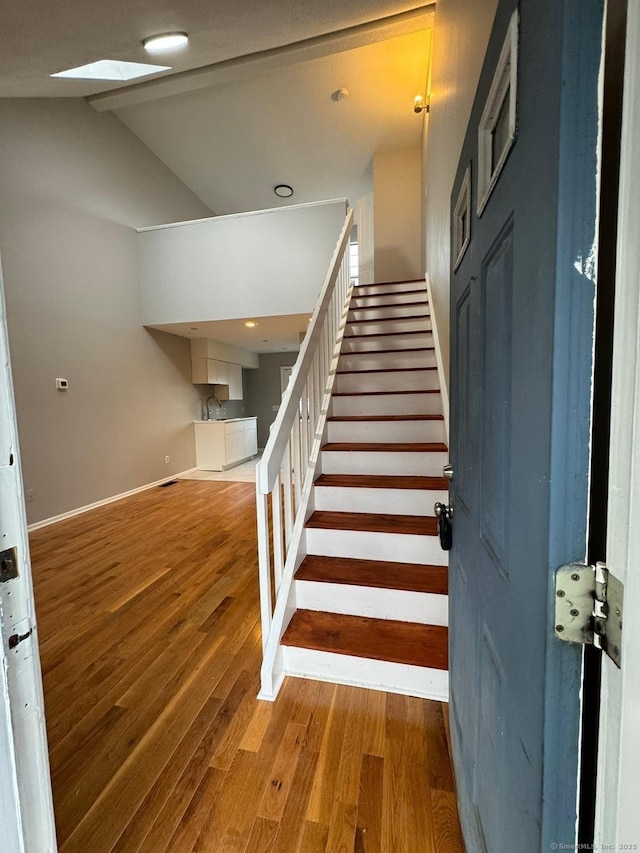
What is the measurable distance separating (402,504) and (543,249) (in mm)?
1687

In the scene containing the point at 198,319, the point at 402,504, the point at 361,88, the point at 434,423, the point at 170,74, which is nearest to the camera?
the point at 402,504

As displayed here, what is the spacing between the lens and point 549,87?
1.29ft

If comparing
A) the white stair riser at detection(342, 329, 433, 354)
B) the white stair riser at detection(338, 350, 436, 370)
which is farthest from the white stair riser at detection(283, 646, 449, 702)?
the white stair riser at detection(342, 329, 433, 354)

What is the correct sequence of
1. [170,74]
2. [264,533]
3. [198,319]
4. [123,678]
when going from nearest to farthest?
[264,533], [123,678], [170,74], [198,319]

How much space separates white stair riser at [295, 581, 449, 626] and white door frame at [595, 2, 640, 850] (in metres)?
1.24

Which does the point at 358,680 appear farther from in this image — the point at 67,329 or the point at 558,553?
the point at 67,329

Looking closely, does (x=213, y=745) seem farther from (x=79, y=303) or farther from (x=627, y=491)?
(x=79, y=303)

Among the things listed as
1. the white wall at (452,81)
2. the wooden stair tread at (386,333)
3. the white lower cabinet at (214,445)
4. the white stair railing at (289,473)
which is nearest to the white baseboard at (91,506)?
the white lower cabinet at (214,445)

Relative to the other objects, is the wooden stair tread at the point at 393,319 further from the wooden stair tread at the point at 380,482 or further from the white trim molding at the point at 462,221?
the white trim molding at the point at 462,221

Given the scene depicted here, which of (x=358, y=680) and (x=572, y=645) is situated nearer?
(x=572, y=645)

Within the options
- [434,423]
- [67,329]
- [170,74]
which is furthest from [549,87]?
[67,329]

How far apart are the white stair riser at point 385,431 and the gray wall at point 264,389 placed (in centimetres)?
594

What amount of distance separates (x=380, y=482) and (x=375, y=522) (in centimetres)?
27

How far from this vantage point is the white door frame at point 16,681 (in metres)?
0.56
